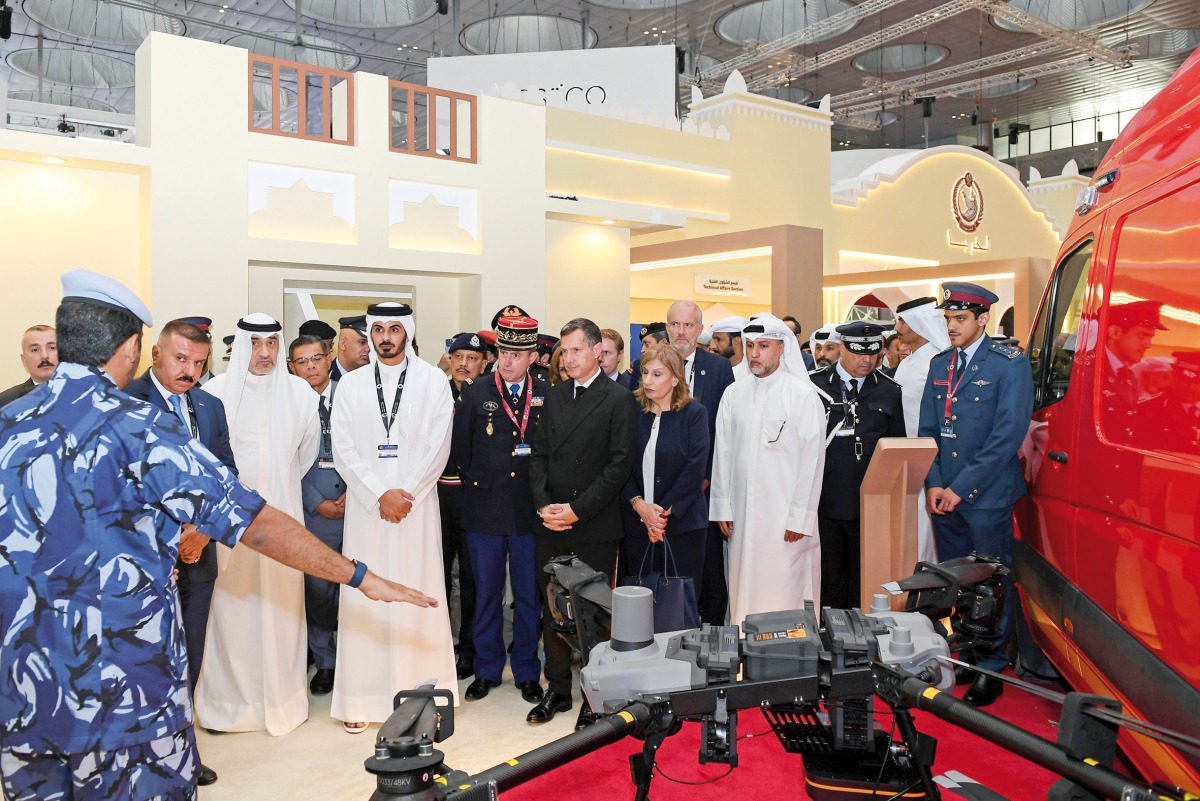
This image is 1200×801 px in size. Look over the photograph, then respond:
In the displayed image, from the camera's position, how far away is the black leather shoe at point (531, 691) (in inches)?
Result: 163

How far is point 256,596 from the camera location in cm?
401

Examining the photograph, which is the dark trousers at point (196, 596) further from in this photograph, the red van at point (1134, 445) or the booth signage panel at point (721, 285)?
the booth signage panel at point (721, 285)

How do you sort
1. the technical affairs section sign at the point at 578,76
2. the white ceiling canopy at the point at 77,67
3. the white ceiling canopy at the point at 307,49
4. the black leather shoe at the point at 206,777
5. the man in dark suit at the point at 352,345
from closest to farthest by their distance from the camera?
the black leather shoe at the point at 206,777 < the man in dark suit at the point at 352,345 < the technical affairs section sign at the point at 578,76 < the white ceiling canopy at the point at 307,49 < the white ceiling canopy at the point at 77,67

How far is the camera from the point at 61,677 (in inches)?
75.4

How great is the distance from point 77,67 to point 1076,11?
1737 cm

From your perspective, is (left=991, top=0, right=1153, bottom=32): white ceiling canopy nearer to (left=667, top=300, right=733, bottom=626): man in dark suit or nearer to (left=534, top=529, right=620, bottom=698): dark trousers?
(left=667, top=300, right=733, bottom=626): man in dark suit

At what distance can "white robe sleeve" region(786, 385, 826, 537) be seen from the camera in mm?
4238

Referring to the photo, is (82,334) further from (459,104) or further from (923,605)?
(459,104)

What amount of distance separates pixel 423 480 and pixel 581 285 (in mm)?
6149

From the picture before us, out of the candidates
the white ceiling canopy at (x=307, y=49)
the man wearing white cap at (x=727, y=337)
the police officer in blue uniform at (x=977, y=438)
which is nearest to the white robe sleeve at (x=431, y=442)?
the police officer in blue uniform at (x=977, y=438)

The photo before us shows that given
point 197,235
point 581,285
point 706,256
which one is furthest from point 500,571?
point 706,256

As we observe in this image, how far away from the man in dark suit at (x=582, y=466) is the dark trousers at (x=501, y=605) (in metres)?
0.18

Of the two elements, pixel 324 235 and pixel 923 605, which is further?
pixel 324 235

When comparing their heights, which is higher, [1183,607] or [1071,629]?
[1183,607]
